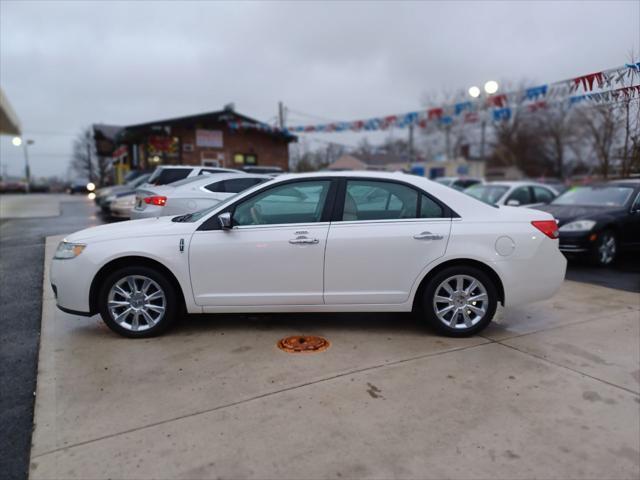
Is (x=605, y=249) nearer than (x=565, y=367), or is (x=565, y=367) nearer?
(x=565, y=367)

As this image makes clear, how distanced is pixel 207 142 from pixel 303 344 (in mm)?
23672

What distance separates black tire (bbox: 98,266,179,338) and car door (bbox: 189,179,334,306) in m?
0.25

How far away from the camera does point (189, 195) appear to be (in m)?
7.72

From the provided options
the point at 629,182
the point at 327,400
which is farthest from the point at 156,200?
the point at 629,182

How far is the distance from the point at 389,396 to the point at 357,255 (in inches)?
55.1

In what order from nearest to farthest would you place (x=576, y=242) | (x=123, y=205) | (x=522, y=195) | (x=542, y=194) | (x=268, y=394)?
1. (x=268, y=394)
2. (x=576, y=242)
3. (x=522, y=195)
4. (x=542, y=194)
5. (x=123, y=205)

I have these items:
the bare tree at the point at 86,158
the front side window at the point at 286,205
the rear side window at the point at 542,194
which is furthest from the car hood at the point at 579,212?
the bare tree at the point at 86,158

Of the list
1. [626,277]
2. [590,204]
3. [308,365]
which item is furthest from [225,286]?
[590,204]

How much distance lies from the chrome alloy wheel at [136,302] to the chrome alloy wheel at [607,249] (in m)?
7.28

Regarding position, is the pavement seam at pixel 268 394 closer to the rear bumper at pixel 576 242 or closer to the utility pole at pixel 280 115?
the rear bumper at pixel 576 242

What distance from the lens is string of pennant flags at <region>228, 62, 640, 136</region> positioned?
158 inches

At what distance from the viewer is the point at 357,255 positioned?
4309 millimetres

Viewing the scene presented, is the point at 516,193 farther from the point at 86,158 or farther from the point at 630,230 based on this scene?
the point at 86,158

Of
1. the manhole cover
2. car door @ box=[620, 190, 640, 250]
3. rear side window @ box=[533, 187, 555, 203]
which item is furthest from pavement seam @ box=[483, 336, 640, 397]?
rear side window @ box=[533, 187, 555, 203]
